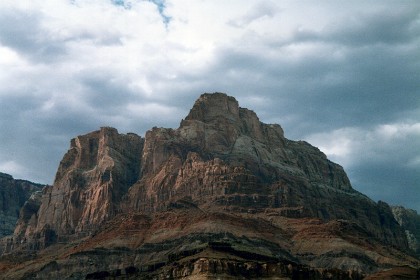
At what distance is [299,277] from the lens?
182 meters

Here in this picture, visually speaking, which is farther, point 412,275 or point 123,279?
point 123,279

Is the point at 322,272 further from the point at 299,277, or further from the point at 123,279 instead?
the point at 123,279

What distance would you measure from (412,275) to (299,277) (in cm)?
2591

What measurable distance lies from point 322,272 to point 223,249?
2598 centimetres

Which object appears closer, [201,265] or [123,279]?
[201,265]

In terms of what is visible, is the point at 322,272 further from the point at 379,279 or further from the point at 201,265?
the point at 201,265

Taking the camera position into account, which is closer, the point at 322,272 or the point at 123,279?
the point at 322,272

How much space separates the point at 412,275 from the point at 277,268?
3109 cm

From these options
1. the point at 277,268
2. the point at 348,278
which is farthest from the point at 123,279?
the point at 348,278

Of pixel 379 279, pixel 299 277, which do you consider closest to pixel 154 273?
pixel 299 277

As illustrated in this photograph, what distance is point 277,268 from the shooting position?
180 meters

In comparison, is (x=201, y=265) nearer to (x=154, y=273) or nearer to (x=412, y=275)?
(x=154, y=273)

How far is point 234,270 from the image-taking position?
180 m

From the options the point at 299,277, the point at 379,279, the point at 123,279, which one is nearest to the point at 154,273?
the point at 123,279
